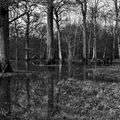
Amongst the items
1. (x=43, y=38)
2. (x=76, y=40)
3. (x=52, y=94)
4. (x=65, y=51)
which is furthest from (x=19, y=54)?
(x=52, y=94)

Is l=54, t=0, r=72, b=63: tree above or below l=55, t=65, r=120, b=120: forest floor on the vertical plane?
above

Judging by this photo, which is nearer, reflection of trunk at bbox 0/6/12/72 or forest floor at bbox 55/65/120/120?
forest floor at bbox 55/65/120/120

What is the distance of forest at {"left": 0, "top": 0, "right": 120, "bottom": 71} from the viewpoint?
558 inches

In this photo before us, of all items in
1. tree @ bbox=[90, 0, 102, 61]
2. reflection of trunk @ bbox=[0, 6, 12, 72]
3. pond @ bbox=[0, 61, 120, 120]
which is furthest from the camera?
tree @ bbox=[90, 0, 102, 61]

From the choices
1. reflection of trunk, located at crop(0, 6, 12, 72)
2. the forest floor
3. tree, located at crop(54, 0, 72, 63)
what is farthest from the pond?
tree, located at crop(54, 0, 72, 63)

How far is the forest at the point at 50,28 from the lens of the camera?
1418 centimetres

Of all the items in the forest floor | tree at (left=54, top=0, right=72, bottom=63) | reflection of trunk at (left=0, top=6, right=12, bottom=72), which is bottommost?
the forest floor

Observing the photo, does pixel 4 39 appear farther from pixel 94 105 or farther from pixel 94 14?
pixel 94 14

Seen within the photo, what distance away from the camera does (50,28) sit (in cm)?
2480

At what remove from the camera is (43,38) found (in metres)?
56.1

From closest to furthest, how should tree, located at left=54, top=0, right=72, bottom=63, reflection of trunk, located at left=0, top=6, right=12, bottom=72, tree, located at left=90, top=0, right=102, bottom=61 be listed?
1. reflection of trunk, located at left=0, top=6, right=12, bottom=72
2. tree, located at left=54, top=0, right=72, bottom=63
3. tree, located at left=90, top=0, right=102, bottom=61

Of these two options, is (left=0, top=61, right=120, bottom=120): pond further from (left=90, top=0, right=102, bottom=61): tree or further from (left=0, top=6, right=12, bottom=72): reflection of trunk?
(left=90, top=0, right=102, bottom=61): tree

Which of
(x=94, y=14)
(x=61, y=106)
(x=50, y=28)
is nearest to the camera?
(x=61, y=106)

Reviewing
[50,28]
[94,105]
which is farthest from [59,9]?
[94,105]
